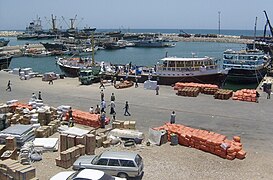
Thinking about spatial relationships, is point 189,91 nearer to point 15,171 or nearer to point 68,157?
point 68,157

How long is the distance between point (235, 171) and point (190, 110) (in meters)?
12.7

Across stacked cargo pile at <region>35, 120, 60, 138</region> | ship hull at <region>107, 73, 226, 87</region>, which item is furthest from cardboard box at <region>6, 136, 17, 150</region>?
ship hull at <region>107, 73, 226, 87</region>

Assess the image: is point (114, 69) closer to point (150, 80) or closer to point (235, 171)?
point (150, 80)

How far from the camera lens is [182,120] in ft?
85.3

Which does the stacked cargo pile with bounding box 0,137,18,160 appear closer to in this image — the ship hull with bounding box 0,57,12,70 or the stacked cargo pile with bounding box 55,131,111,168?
the stacked cargo pile with bounding box 55,131,111,168

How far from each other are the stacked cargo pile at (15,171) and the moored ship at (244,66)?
128 feet

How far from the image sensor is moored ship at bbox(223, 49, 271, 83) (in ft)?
163

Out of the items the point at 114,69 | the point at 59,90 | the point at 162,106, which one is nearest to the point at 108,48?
the point at 114,69

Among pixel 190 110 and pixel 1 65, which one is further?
pixel 1 65

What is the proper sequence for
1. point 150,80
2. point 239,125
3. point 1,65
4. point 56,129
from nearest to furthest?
1. point 56,129
2. point 239,125
3. point 150,80
4. point 1,65

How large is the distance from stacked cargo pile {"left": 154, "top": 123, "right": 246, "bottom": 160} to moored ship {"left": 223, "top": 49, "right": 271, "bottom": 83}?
102 ft

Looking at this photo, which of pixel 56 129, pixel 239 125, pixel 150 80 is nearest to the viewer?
pixel 56 129

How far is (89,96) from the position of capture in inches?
1383

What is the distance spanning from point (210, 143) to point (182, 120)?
23.4ft
